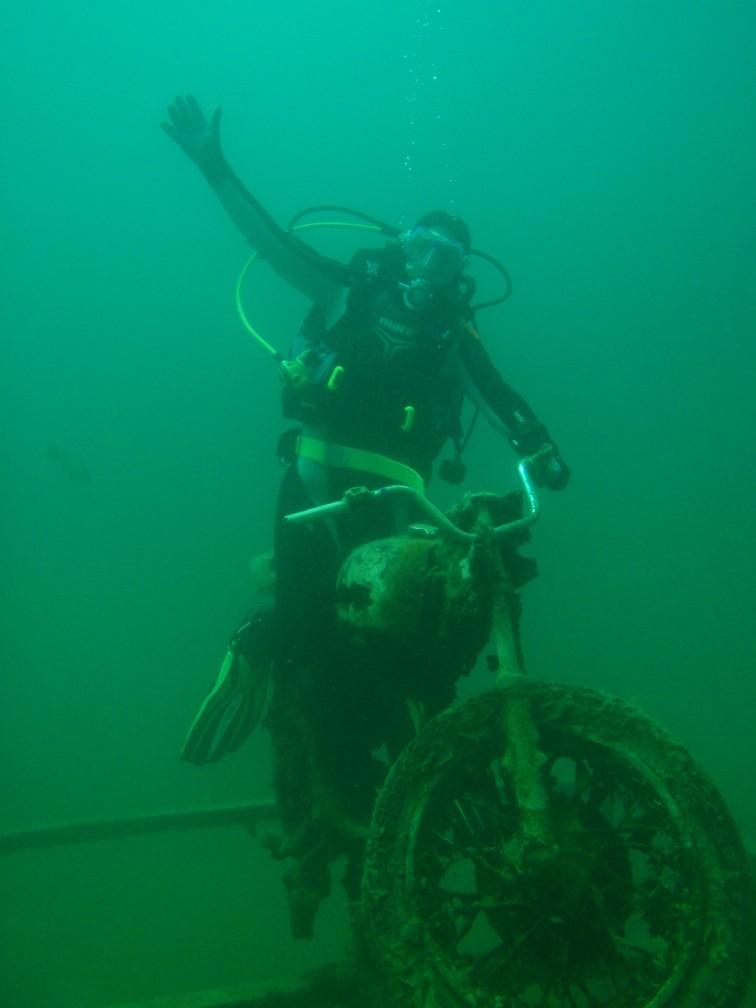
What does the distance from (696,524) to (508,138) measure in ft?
140

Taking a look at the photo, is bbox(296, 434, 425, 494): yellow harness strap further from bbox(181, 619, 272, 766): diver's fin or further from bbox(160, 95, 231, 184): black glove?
bbox(160, 95, 231, 184): black glove

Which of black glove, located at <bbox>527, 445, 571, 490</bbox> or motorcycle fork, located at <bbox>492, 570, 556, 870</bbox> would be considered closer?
motorcycle fork, located at <bbox>492, 570, 556, 870</bbox>

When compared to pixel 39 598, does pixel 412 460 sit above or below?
above

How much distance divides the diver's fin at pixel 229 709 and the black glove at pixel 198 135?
2655 millimetres

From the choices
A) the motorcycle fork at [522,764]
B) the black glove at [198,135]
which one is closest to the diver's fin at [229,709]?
the motorcycle fork at [522,764]

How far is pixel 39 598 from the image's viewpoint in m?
26.9

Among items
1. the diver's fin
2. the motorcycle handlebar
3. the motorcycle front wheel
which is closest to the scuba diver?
the diver's fin

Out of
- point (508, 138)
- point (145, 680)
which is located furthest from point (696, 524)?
point (508, 138)

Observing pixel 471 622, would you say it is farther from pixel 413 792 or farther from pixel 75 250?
pixel 75 250

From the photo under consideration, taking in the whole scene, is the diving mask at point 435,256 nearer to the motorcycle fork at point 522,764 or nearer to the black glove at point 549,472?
the black glove at point 549,472

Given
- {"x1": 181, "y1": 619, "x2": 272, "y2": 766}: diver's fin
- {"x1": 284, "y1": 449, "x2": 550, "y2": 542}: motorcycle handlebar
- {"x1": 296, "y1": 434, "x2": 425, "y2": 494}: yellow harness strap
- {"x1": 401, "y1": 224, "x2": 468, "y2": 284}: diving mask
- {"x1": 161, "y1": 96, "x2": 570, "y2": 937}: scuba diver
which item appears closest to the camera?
{"x1": 284, "y1": 449, "x2": 550, "y2": 542}: motorcycle handlebar

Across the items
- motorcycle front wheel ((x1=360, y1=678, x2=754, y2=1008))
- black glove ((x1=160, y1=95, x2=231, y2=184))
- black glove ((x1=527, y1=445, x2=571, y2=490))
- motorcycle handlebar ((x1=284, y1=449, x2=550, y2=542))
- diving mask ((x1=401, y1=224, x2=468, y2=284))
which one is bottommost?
motorcycle front wheel ((x1=360, y1=678, x2=754, y2=1008))

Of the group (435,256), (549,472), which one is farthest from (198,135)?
(549,472)

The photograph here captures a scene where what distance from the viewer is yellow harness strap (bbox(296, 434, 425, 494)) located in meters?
3.56
